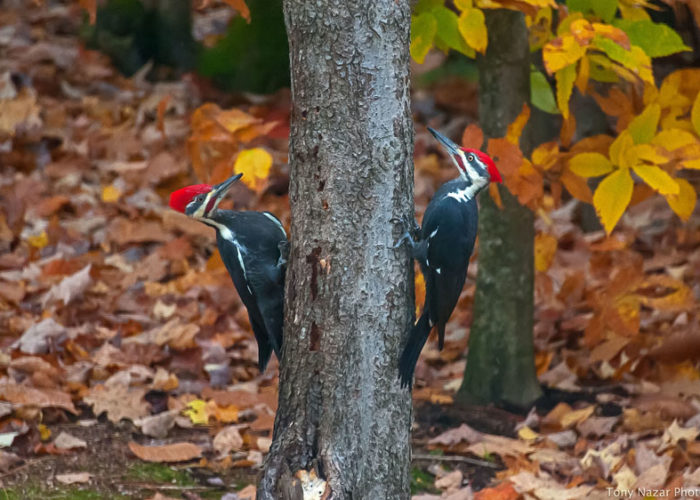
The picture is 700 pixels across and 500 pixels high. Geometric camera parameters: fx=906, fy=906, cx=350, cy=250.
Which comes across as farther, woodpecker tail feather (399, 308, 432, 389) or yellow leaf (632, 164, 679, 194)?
yellow leaf (632, 164, 679, 194)

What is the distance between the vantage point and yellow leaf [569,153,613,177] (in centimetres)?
311

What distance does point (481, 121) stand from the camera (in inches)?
153

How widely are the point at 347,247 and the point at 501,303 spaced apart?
1.82 meters

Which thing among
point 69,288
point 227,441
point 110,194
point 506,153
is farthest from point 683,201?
point 110,194

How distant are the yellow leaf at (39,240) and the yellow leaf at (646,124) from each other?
12.1ft

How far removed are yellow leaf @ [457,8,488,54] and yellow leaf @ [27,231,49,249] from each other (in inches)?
134

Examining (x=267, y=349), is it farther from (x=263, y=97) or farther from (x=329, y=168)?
(x=263, y=97)

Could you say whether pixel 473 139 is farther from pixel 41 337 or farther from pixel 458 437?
pixel 41 337

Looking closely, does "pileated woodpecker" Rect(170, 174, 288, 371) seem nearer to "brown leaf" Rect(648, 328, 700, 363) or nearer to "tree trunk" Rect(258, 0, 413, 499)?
"tree trunk" Rect(258, 0, 413, 499)

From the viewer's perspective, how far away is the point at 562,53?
2686 millimetres

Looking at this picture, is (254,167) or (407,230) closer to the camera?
(407,230)

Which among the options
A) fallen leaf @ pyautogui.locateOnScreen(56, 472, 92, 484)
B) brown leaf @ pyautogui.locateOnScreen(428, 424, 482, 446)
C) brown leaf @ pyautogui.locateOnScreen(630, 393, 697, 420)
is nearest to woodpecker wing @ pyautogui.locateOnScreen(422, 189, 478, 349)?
brown leaf @ pyautogui.locateOnScreen(428, 424, 482, 446)

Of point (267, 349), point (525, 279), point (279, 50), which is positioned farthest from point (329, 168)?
point (279, 50)

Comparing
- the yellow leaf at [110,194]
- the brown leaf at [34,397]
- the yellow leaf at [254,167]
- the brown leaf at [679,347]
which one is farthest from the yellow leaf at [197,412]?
the yellow leaf at [110,194]
